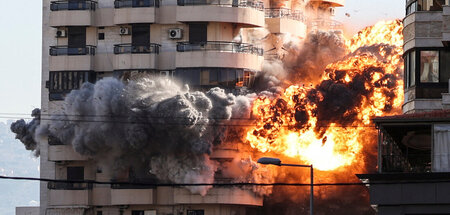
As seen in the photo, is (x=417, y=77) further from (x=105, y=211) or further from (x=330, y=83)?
(x=105, y=211)

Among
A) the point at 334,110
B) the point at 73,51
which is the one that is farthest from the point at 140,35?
the point at 334,110

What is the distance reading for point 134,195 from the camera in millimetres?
138500

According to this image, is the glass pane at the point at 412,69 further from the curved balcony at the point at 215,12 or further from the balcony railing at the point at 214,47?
the balcony railing at the point at 214,47

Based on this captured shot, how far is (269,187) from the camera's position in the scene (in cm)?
13700

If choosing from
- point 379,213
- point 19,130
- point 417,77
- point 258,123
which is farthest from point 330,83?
point 379,213

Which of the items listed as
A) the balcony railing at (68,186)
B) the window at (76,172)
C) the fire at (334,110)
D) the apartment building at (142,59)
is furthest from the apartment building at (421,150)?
the window at (76,172)

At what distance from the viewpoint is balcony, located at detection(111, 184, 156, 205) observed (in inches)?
5448

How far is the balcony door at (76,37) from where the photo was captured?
468ft

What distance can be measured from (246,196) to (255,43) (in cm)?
1422

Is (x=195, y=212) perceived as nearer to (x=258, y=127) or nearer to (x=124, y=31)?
(x=258, y=127)

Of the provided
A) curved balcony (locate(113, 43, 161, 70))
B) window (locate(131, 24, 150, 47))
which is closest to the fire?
curved balcony (locate(113, 43, 161, 70))

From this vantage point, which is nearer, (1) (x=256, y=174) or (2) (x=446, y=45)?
(2) (x=446, y=45)

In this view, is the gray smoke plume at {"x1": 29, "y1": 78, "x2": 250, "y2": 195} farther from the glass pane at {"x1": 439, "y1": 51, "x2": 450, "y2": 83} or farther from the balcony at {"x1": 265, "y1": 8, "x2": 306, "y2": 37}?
the glass pane at {"x1": 439, "y1": 51, "x2": 450, "y2": 83}

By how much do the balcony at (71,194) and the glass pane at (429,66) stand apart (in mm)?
52610
